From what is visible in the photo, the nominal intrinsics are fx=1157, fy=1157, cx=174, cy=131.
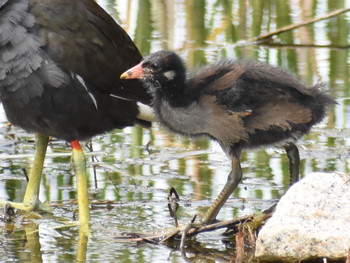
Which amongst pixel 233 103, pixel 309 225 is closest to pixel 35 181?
pixel 233 103

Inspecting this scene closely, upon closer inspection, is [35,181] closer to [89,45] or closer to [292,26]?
[89,45]

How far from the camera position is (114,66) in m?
6.45

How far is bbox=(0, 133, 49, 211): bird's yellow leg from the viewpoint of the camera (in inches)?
255

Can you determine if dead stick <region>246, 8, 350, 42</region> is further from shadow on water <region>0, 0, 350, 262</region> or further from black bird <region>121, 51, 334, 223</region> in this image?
black bird <region>121, 51, 334, 223</region>

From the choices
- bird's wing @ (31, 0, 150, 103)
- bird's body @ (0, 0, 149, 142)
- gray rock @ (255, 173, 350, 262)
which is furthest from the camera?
bird's wing @ (31, 0, 150, 103)

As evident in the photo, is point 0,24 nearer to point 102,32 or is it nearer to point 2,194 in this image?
point 102,32

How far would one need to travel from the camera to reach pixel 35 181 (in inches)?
261

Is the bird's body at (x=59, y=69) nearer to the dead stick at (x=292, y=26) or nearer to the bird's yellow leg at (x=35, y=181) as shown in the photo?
the bird's yellow leg at (x=35, y=181)

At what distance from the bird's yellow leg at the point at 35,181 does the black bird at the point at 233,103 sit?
1.05 metres

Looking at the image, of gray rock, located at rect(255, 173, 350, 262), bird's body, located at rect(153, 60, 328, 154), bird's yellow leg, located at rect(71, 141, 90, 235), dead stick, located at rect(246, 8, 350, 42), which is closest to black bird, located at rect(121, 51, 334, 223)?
bird's body, located at rect(153, 60, 328, 154)

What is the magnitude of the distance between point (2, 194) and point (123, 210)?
0.85m

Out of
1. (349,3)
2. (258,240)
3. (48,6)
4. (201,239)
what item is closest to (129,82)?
(48,6)

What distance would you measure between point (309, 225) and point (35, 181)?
1963 millimetres

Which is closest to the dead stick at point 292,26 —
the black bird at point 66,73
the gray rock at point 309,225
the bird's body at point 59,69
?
the black bird at point 66,73
